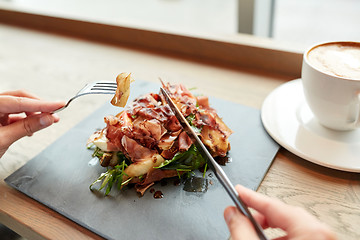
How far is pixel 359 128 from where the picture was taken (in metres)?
0.81

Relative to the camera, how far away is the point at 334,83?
69cm

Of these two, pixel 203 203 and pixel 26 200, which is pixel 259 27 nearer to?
pixel 203 203

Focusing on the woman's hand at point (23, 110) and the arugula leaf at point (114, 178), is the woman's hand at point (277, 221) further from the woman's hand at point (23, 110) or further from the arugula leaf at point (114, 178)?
the woman's hand at point (23, 110)

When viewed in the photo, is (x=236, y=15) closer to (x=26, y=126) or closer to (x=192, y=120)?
(x=192, y=120)

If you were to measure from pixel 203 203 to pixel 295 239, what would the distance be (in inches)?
10.3

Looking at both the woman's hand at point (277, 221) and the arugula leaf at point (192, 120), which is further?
the arugula leaf at point (192, 120)

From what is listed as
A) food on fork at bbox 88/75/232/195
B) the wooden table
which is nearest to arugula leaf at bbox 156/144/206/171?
food on fork at bbox 88/75/232/195

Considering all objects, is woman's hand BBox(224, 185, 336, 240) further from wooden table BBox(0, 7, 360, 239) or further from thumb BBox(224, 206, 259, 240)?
wooden table BBox(0, 7, 360, 239)

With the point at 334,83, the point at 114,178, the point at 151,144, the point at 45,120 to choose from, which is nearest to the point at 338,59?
the point at 334,83

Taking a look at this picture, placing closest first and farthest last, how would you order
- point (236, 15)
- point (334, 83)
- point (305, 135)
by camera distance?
point (334, 83), point (305, 135), point (236, 15)

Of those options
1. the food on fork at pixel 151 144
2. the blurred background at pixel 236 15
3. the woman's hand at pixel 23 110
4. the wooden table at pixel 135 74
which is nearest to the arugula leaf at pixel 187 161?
the food on fork at pixel 151 144

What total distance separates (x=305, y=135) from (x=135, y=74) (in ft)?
2.24

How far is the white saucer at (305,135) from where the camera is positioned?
0.72 meters

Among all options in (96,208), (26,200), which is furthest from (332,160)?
(26,200)
